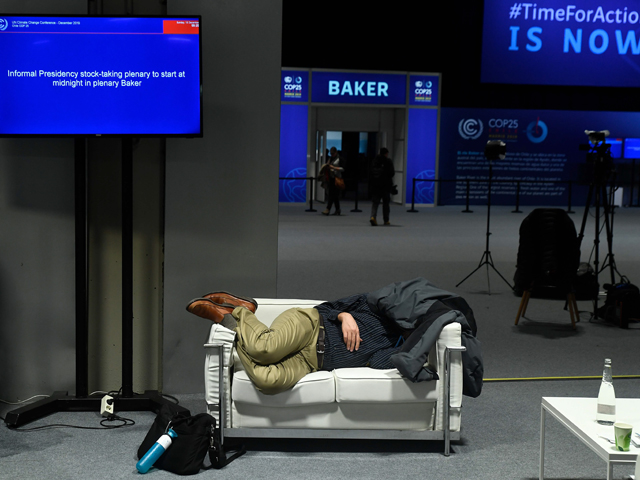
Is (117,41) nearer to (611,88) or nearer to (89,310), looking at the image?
(89,310)

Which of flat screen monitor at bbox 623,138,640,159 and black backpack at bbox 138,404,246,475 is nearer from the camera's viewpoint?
black backpack at bbox 138,404,246,475

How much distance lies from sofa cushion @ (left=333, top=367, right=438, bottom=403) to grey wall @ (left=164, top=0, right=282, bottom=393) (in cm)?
114

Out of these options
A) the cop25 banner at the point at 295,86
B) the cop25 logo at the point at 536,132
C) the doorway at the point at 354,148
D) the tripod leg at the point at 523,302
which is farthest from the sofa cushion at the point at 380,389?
the cop25 logo at the point at 536,132

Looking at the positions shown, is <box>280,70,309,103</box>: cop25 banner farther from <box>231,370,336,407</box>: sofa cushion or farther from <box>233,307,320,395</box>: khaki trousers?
<box>231,370,336,407</box>: sofa cushion

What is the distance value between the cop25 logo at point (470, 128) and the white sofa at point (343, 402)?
14911 mm

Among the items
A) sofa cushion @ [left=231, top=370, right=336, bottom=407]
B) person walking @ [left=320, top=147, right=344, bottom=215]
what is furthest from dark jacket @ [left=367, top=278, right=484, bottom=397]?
person walking @ [left=320, top=147, right=344, bottom=215]

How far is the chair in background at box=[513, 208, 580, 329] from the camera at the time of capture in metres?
6.33

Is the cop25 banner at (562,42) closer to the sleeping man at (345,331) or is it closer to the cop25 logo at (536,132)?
the cop25 logo at (536,132)

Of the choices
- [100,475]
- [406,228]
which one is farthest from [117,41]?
[406,228]

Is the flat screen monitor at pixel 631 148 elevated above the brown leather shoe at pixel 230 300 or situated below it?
above

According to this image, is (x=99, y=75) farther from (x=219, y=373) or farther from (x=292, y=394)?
(x=292, y=394)

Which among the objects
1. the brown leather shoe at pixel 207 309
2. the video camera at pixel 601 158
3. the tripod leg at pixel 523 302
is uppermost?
the video camera at pixel 601 158

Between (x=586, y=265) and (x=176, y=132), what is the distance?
5.36 meters

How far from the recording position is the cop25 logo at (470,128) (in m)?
17.8
